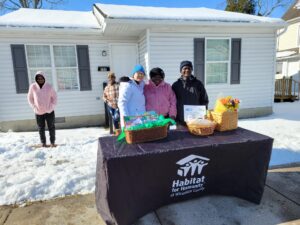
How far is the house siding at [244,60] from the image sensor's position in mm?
6215

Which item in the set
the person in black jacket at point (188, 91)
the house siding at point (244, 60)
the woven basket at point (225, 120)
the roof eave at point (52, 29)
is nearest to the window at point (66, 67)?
the roof eave at point (52, 29)

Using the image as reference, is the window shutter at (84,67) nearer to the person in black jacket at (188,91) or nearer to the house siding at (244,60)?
the house siding at (244,60)

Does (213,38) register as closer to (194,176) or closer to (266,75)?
(266,75)

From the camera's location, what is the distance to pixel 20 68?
601cm

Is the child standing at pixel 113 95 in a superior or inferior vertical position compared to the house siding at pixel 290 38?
inferior

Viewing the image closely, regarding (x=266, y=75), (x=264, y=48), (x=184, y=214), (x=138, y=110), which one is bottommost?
(x=184, y=214)

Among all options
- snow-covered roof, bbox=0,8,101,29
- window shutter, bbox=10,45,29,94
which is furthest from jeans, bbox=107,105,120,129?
window shutter, bbox=10,45,29,94

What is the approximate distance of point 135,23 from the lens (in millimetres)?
5492

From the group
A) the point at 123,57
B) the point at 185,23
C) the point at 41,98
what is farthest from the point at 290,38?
the point at 41,98

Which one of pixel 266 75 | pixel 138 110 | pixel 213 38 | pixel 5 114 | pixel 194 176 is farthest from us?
pixel 266 75

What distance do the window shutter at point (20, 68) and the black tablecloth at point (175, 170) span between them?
4830mm

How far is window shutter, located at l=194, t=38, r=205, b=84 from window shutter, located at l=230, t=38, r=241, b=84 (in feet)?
3.20

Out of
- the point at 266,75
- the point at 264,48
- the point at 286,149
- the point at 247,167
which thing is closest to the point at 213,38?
the point at 264,48

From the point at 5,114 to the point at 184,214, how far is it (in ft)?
19.2
